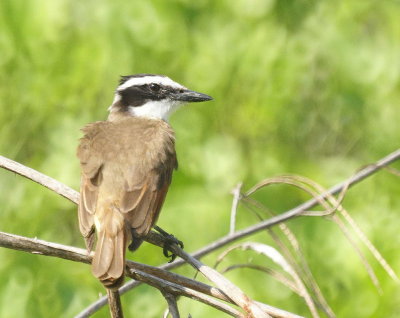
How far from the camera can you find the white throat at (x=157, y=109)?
5.20 m

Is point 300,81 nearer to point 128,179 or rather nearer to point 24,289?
point 128,179

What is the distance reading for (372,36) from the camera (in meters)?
6.27

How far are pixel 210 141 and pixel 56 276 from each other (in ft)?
3.94

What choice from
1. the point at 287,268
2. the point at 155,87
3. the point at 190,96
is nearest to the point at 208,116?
the point at 190,96

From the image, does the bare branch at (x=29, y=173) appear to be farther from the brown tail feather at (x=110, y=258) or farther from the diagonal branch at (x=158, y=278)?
the diagonal branch at (x=158, y=278)

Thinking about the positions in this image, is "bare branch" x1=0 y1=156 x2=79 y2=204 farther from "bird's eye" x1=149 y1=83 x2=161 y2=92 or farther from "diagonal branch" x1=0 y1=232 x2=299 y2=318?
"bird's eye" x1=149 y1=83 x2=161 y2=92

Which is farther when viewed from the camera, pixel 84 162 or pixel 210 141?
pixel 210 141

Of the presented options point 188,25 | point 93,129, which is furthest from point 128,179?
point 188,25

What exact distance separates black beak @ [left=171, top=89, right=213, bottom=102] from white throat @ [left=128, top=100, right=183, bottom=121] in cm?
5

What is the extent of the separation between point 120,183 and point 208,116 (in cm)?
131

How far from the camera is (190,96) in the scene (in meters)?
5.11

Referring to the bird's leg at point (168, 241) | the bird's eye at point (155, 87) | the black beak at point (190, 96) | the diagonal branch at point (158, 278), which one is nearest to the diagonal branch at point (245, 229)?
the bird's leg at point (168, 241)

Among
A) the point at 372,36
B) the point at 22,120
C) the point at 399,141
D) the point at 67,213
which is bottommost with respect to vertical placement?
the point at 67,213

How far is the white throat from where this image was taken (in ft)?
17.1
